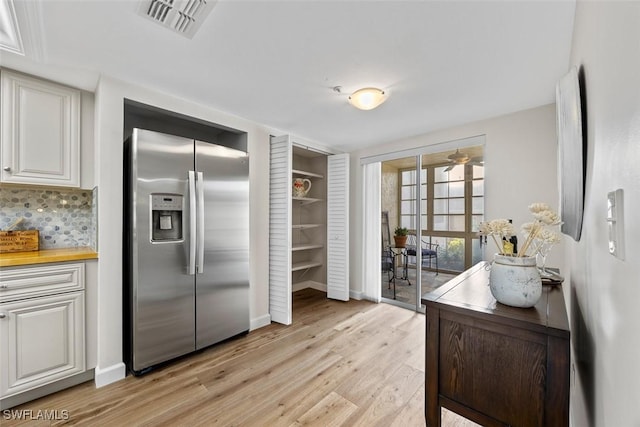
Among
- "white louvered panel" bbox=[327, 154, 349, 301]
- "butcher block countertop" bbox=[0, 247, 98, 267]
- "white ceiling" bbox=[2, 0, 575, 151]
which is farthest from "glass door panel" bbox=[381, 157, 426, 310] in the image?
"butcher block countertop" bbox=[0, 247, 98, 267]

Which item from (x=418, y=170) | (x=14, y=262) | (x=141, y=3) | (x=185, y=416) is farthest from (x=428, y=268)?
(x=14, y=262)

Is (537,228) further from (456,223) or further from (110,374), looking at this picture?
(110,374)

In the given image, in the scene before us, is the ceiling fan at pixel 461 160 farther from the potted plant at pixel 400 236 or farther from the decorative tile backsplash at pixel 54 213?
the decorative tile backsplash at pixel 54 213

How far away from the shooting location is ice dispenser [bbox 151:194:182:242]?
2150mm

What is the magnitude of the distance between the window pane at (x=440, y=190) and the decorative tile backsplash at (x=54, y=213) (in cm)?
354

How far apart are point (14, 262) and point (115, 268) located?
52 cm

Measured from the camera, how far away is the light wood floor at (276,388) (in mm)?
1664

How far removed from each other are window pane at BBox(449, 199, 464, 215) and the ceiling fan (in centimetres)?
40

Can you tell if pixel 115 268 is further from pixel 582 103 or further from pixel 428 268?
pixel 428 268

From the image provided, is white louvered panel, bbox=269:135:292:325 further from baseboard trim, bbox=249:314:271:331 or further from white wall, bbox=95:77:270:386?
white wall, bbox=95:77:270:386

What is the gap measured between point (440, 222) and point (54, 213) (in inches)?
156

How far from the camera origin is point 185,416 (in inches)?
65.8

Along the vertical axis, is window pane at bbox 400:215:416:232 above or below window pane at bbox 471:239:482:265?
above

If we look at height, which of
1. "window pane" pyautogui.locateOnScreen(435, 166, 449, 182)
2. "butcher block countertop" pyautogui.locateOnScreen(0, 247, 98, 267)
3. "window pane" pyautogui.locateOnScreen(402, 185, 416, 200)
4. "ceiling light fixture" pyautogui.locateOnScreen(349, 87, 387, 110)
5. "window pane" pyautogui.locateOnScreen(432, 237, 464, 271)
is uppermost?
"ceiling light fixture" pyautogui.locateOnScreen(349, 87, 387, 110)
